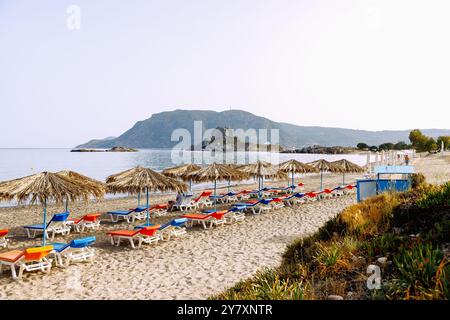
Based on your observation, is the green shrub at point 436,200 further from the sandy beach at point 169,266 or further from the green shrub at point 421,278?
the sandy beach at point 169,266

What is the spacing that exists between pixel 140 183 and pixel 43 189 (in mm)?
2916

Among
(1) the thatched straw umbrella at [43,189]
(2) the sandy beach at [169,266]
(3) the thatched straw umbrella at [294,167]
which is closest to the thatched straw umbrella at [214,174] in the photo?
(2) the sandy beach at [169,266]

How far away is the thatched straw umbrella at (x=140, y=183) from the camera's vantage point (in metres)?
10.5

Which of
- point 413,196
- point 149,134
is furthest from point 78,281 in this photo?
point 149,134

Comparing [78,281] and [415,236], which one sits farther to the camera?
[78,281]

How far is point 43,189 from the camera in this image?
8.23 m

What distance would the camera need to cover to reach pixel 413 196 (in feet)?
22.4

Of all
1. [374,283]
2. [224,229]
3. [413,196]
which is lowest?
[224,229]

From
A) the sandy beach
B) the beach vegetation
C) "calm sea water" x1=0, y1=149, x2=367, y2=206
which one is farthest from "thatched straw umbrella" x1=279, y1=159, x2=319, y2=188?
"calm sea water" x1=0, y1=149, x2=367, y2=206

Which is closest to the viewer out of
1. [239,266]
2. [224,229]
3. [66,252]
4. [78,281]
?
[78,281]

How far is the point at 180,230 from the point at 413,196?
19.7 feet

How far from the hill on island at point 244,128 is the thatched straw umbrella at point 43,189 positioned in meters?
155

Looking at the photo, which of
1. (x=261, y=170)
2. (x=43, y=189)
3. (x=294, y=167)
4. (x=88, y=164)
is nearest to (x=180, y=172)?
(x=261, y=170)

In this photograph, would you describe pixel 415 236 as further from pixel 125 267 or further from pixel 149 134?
pixel 149 134
